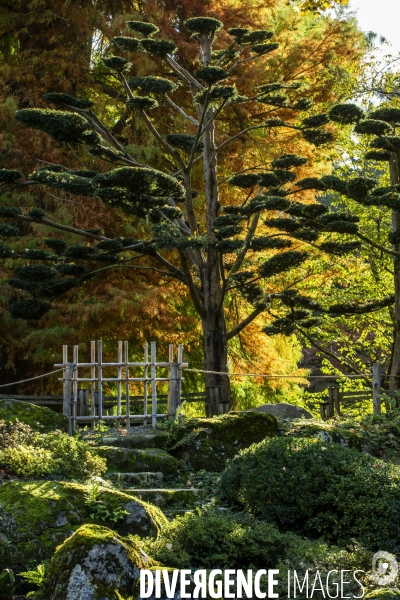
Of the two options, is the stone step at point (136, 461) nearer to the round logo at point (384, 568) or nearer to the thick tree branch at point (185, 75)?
the round logo at point (384, 568)

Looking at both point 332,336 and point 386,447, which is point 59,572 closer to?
point 386,447

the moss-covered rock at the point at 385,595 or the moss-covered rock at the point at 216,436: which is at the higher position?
the moss-covered rock at the point at 216,436

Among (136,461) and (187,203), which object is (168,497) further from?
(187,203)

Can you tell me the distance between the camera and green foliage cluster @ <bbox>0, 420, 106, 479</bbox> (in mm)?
8312

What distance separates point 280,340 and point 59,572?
596 inches

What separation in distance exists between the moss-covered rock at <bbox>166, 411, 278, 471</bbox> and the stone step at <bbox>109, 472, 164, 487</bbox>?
107 centimetres

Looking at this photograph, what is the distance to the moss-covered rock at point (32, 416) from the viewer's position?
10.1m

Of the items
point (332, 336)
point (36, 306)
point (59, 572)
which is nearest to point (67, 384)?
point (36, 306)

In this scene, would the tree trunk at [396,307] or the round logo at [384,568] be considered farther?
the tree trunk at [396,307]

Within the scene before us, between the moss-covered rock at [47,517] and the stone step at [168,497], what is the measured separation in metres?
1.11

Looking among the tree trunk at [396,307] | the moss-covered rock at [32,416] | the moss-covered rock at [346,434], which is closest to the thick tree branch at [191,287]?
the tree trunk at [396,307]

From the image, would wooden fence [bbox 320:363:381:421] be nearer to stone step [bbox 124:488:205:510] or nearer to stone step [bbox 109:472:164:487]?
stone step [bbox 109:472:164:487]

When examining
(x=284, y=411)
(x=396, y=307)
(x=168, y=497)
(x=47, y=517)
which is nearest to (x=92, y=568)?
(x=47, y=517)

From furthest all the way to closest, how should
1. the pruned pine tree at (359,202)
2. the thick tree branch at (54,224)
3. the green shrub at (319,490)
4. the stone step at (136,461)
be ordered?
1. the thick tree branch at (54,224)
2. the pruned pine tree at (359,202)
3. the stone step at (136,461)
4. the green shrub at (319,490)
